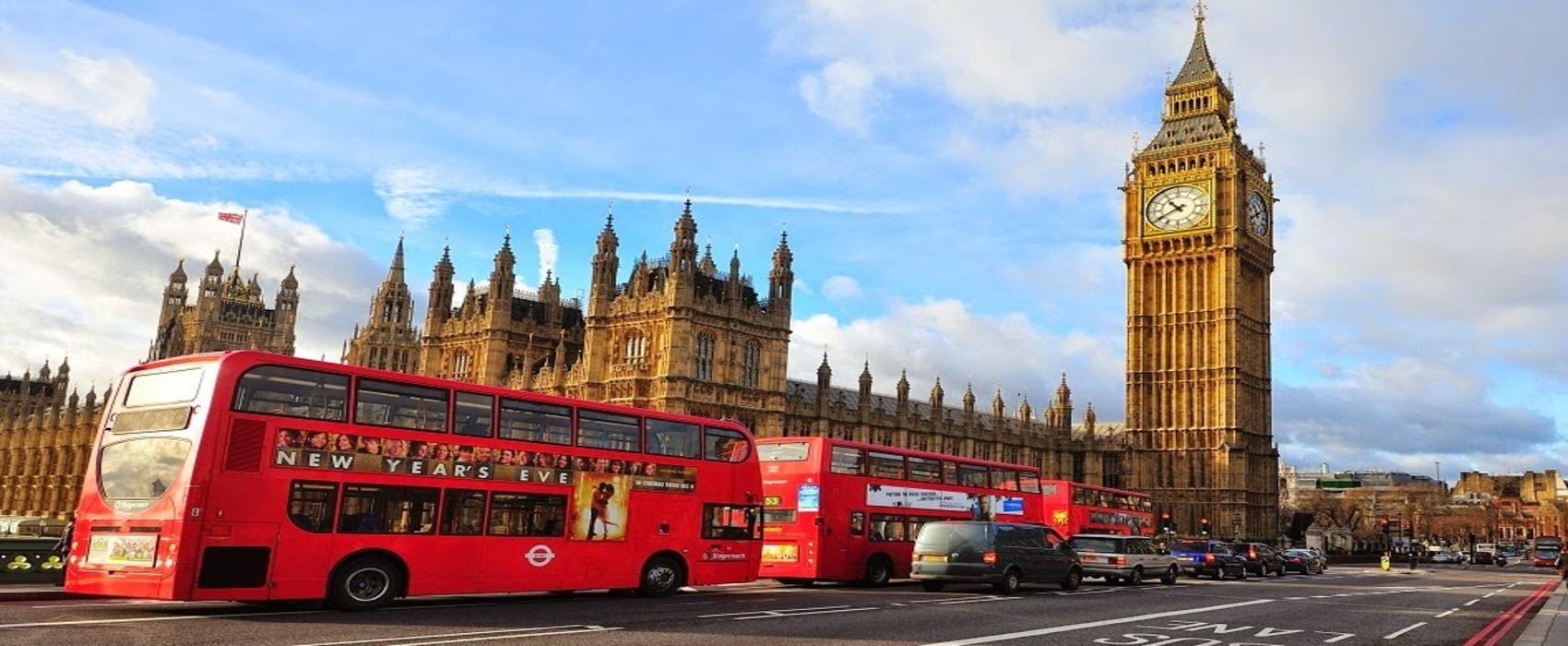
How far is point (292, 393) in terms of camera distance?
57.2 ft

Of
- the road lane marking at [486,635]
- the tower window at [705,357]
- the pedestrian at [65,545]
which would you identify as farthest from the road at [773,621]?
the tower window at [705,357]

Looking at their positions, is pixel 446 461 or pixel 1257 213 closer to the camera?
pixel 446 461

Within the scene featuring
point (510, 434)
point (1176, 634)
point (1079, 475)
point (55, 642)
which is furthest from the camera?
point (1079, 475)

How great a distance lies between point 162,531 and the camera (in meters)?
16.2

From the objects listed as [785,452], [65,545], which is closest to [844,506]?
[785,452]

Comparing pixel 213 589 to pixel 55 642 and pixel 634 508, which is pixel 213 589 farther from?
pixel 634 508

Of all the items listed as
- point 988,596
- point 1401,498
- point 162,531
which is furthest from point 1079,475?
point 1401,498

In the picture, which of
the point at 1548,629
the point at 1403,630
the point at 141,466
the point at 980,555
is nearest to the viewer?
the point at 141,466

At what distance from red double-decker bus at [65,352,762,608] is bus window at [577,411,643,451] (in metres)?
0.03

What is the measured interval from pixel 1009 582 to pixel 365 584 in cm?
1495

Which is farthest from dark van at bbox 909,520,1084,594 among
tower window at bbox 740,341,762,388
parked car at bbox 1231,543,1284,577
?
tower window at bbox 740,341,762,388

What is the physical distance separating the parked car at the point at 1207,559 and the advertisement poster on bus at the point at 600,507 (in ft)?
88.5

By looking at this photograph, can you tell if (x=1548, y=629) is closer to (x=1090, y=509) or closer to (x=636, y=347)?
(x=1090, y=509)

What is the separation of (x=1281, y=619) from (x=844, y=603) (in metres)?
8.26
